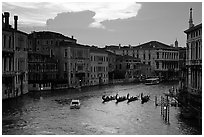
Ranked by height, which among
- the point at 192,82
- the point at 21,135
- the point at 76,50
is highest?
the point at 76,50

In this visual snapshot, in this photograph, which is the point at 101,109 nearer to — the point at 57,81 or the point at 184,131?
the point at 184,131

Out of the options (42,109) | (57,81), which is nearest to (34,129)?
(42,109)

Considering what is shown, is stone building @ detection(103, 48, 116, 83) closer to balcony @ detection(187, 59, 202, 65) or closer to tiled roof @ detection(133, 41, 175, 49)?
tiled roof @ detection(133, 41, 175, 49)

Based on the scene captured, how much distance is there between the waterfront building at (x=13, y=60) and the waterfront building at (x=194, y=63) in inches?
237

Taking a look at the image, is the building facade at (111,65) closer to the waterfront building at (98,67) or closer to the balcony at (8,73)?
the waterfront building at (98,67)

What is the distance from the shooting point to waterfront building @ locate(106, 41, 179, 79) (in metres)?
32.1

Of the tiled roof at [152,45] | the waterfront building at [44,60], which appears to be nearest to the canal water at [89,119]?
the waterfront building at [44,60]

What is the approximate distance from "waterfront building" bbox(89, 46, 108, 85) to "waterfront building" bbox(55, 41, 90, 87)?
3.29 ft

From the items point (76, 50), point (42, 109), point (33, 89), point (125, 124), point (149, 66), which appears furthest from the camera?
point (149, 66)

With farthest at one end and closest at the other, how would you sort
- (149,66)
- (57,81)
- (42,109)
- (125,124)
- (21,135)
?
1. (149,66)
2. (57,81)
3. (42,109)
4. (125,124)
5. (21,135)

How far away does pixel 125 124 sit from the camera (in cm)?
905

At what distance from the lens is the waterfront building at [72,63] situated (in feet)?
68.5

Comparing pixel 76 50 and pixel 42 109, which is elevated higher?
pixel 76 50

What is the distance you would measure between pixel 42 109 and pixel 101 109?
1.70m
